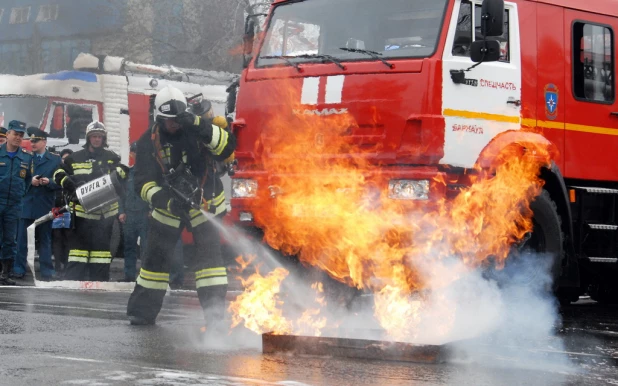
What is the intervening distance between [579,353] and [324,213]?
2.35 m

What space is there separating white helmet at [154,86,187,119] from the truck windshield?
5.17 feet

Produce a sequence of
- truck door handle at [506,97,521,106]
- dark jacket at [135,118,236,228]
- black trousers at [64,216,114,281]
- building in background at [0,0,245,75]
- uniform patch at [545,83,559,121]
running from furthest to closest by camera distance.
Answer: building in background at [0,0,245,75] → black trousers at [64,216,114,281] → uniform patch at [545,83,559,121] → truck door handle at [506,97,521,106] → dark jacket at [135,118,236,228]

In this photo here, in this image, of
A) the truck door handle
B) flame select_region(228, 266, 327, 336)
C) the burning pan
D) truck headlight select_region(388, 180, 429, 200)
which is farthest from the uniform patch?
the burning pan

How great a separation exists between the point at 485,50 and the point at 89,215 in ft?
17.6

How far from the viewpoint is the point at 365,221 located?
8.88 metres

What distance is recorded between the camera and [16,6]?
5741 centimetres

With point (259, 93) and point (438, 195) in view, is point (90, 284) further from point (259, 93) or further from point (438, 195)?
point (438, 195)

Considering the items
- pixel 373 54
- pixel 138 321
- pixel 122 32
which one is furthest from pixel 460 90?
pixel 122 32

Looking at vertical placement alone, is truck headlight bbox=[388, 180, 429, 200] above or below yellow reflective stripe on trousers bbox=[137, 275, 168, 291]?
above

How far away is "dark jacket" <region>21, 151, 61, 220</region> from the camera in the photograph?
14273mm

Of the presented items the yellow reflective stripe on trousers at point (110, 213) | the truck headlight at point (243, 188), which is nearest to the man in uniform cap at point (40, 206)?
the yellow reflective stripe on trousers at point (110, 213)

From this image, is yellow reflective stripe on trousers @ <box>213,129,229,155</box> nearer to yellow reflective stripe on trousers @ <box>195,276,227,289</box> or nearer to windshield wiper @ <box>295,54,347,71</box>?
yellow reflective stripe on trousers @ <box>195,276,227,289</box>

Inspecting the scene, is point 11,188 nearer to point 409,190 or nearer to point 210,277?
point 210,277

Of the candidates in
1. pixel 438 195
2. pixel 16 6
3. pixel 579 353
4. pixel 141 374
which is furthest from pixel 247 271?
pixel 16 6
